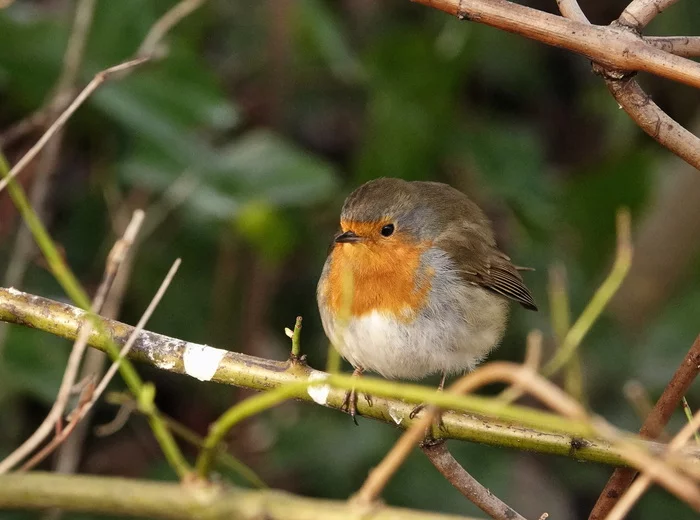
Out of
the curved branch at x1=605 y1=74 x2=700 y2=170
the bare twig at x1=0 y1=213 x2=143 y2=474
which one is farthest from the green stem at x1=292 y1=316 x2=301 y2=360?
the curved branch at x1=605 y1=74 x2=700 y2=170

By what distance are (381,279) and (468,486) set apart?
40.5 inches

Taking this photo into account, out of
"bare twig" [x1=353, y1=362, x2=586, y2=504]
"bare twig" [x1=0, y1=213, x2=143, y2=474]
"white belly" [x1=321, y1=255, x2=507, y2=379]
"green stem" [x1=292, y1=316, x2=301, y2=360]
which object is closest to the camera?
"bare twig" [x1=353, y1=362, x2=586, y2=504]

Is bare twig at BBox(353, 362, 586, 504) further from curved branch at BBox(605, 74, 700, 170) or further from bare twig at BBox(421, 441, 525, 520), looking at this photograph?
curved branch at BBox(605, 74, 700, 170)

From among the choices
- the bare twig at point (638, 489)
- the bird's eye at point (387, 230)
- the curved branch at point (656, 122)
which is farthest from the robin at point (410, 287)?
the bare twig at point (638, 489)

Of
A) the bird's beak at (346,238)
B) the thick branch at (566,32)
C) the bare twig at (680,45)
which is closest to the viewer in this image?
the thick branch at (566,32)

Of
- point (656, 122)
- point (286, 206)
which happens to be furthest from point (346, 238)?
point (656, 122)

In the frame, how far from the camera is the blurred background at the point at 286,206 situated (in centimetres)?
352

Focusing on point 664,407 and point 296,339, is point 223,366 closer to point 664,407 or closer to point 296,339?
point 296,339

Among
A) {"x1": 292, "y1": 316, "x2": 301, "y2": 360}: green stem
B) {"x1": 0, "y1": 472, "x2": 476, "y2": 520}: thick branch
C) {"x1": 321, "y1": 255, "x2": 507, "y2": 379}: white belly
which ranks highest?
{"x1": 321, "y1": 255, "x2": 507, "y2": 379}: white belly

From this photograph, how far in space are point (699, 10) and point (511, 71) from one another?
1.05 metres

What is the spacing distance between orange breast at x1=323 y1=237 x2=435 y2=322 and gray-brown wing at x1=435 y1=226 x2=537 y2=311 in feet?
0.43

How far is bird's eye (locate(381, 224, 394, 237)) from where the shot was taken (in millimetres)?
2951

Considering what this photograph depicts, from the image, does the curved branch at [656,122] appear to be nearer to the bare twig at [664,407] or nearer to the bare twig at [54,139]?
the bare twig at [664,407]

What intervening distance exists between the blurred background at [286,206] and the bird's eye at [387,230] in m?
0.57
